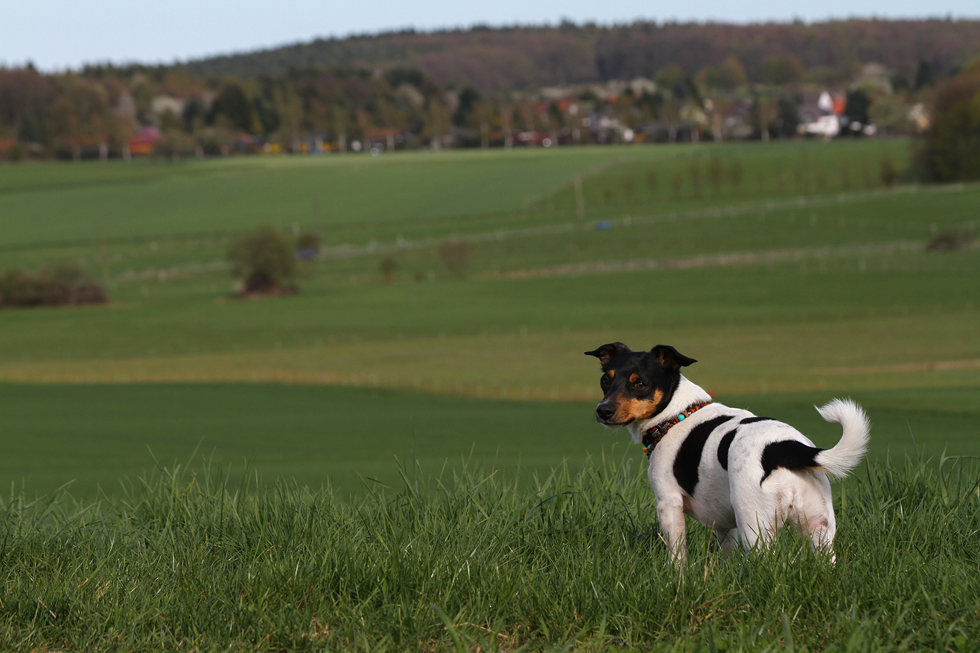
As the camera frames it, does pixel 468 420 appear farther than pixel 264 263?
No

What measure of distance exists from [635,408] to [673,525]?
24.9 inches

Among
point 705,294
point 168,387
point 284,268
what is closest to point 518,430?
point 168,387

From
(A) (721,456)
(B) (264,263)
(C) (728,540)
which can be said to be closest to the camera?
(A) (721,456)

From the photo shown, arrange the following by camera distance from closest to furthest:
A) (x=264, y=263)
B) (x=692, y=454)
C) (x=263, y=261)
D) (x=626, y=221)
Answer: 1. (x=692, y=454)
2. (x=263, y=261)
3. (x=264, y=263)
4. (x=626, y=221)

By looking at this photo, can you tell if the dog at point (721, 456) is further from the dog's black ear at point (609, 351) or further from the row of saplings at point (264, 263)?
the row of saplings at point (264, 263)

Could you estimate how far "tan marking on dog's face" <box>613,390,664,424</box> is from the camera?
5.52 m

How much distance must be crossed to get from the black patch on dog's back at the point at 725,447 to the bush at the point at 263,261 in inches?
3287

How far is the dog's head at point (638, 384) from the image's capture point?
Answer: 5523 mm

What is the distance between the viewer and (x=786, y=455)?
5.07 m

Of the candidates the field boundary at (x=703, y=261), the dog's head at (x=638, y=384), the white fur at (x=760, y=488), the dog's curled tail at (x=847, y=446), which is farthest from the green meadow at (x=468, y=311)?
the dog's curled tail at (x=847, y=446)

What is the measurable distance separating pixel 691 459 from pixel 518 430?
21301mm

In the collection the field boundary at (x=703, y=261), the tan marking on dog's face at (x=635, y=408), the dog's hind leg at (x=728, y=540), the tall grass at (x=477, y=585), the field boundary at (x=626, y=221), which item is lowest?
the field boundary at (x=703, y=261)

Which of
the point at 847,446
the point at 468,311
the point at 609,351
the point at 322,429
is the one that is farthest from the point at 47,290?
the point at 847,446

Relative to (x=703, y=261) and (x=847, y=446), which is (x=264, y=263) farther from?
(x=847, y=446)
